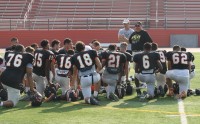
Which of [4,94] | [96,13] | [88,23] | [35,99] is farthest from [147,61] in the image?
[96,13]

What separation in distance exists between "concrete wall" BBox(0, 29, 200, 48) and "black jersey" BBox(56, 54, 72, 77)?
916 inches

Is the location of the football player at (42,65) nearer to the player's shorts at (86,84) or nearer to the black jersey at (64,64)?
the black jersey at (64,64)

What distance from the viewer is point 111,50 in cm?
1167

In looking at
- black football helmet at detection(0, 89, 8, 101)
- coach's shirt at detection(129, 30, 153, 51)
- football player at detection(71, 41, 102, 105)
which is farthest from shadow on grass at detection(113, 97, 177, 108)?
coach's shirt at detection(129, 30, 153, 51)

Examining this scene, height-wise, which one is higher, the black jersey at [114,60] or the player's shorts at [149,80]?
the black jersey at [114,60]

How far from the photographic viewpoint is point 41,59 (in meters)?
11.4

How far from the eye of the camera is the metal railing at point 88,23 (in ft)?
117

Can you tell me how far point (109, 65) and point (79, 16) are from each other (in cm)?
2626

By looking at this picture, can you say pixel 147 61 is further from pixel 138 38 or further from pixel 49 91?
pixel 138 38

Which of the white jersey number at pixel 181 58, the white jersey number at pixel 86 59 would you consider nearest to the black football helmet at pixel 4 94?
the white jersey number at pixel 86 59

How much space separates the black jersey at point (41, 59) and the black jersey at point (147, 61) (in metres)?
2.06

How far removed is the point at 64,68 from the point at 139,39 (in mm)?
3415

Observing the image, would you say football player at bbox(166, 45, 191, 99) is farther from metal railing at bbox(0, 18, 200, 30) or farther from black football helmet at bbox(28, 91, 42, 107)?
metal railing at bbox(0, 18, 200, 30)

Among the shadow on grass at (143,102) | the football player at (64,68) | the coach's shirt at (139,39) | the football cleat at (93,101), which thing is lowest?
the shadow on grass at (143,102)
